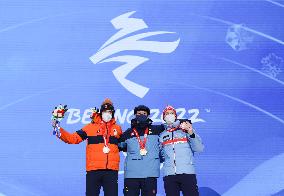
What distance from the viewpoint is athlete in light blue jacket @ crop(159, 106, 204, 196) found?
3.77 metres

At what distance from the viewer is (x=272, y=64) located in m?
4.73

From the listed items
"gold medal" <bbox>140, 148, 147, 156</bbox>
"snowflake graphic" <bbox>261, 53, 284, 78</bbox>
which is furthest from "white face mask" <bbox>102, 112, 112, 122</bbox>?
"snowflake graphic" <bbox>261, 53, 284, 78</bbox>

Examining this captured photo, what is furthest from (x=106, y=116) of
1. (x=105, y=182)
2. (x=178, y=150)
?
(x=178, y=150)

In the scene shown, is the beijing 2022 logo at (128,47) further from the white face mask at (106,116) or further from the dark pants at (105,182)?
the dark pants at (105,182)

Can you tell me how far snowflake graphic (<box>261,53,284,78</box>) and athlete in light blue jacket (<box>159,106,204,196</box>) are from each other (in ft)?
4.24

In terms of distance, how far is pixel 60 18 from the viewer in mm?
4711

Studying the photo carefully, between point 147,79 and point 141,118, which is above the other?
point 147,79

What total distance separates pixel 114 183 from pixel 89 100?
1.12m

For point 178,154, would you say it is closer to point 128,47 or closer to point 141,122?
point 141,122

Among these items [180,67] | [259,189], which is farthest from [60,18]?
[259,189]

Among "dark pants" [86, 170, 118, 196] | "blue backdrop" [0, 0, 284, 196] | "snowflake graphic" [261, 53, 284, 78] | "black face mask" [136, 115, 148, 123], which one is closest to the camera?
"dark pants" [86, 170, 118, 196]

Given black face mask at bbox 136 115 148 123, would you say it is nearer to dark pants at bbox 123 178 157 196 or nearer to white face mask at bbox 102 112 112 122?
white face mask at bbox 102 112 112 122

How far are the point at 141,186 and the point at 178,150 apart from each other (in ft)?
1.32

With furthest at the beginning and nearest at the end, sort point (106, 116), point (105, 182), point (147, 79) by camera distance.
Result: point (147, 79)
point (106, 116)
point (105, 182)
